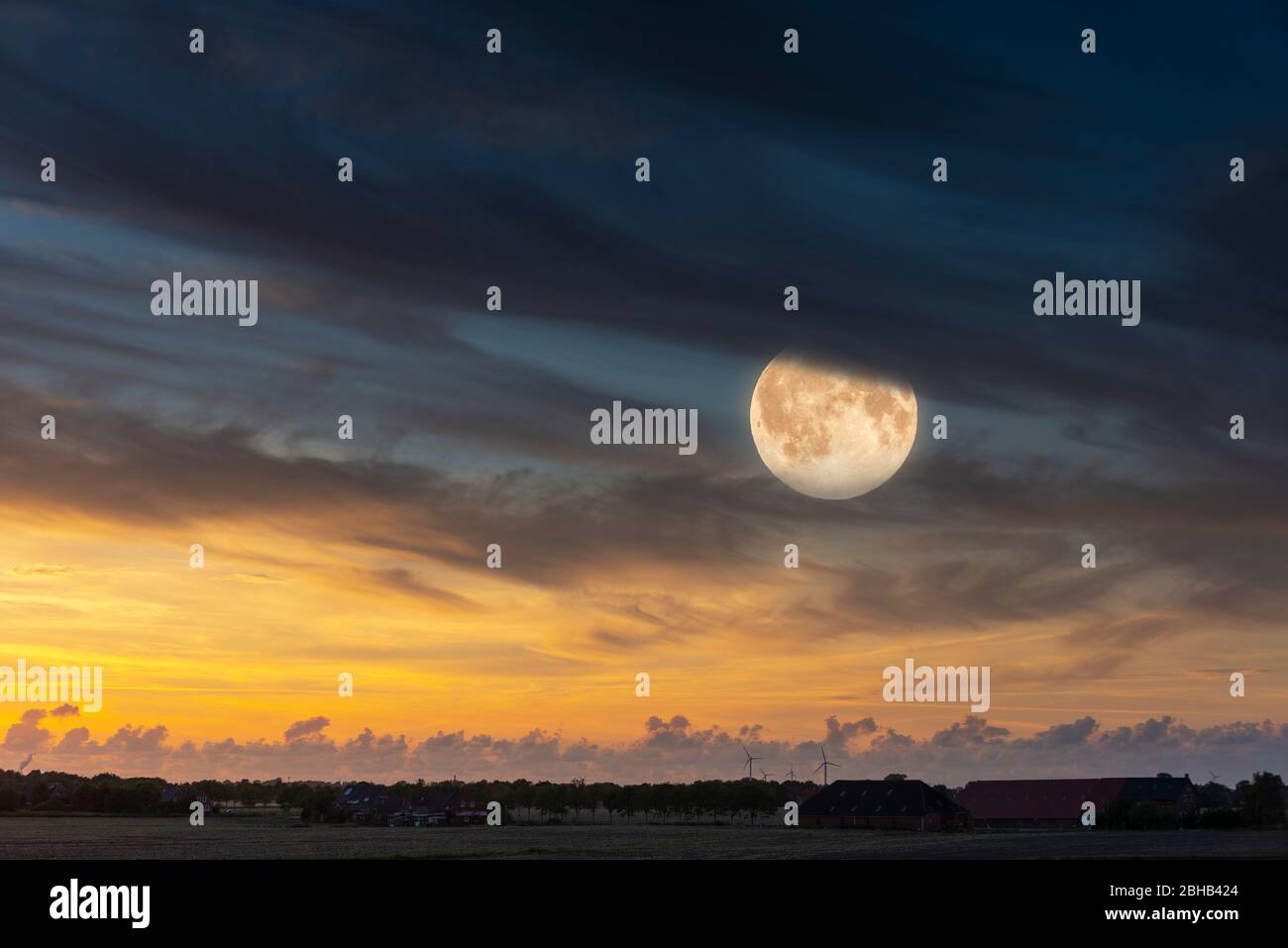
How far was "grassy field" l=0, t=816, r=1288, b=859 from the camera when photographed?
11969 centimetres

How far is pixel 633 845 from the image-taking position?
143 metres

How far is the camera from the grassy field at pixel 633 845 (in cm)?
11969

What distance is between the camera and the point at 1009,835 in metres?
179
